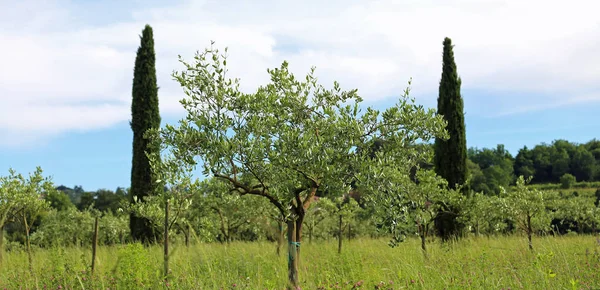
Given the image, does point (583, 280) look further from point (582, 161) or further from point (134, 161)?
point (582, 161)

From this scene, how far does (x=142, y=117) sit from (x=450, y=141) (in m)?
13.0

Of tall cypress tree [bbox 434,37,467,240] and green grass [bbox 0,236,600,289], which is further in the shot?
tall cypress tree [bbox 434,37,467,240]

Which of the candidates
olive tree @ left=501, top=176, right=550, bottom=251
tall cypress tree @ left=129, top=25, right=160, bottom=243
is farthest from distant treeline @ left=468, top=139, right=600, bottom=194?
tall cypress tree @ left=129, top=25, right=160, bottom=243

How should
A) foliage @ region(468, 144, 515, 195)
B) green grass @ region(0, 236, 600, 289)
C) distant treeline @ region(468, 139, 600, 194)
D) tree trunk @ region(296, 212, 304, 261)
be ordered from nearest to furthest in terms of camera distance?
green grass @ region(0, 236, 600, 289) → tree trunk @ region(296, 212, 304, 261) → foliage @ region(468, 144, 515, 195) → distant treeline @ region(468, 139, 600, 194)

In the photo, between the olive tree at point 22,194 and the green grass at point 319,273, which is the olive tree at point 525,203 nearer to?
the green grass at point 319,273

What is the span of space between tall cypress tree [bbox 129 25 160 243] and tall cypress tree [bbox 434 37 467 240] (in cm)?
1193

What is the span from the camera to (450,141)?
20938mm

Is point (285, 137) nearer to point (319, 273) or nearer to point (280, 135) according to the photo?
point (280, 135)

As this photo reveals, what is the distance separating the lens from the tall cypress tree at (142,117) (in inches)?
747

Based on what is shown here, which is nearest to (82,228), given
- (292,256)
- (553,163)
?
(292,256)

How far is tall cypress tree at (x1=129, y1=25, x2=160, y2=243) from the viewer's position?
18969 millimetres

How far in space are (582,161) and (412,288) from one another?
90.0 m

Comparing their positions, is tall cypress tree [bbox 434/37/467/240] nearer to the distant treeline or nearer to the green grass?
the green grass

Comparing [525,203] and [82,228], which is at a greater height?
[525,203]
